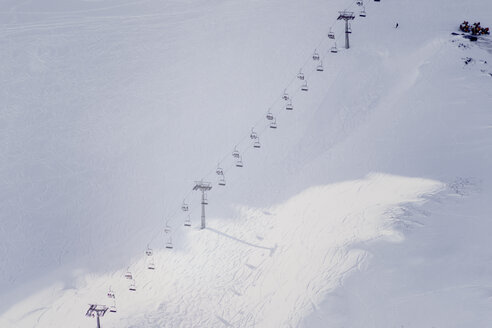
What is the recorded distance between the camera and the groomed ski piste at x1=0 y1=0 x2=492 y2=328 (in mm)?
59250

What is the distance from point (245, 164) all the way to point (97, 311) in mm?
16547

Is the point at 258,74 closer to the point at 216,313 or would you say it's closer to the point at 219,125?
the point at 219,125

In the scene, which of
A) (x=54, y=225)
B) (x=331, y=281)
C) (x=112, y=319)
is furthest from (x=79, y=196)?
(x=331, y=281)

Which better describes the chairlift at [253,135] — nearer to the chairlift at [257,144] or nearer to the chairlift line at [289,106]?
the chairlift at [257,144]

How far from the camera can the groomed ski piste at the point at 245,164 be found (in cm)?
5925

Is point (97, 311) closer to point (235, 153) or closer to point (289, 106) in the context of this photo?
point (235, 153)

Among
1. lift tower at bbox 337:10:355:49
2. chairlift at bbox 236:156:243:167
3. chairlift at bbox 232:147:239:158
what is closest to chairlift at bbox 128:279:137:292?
chairlift at bbox 236:156:243:167

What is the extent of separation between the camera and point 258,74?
271ft

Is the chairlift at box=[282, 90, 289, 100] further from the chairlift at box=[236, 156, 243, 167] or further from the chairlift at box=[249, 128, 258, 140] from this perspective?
the chairlift at box=[236, 156, 243, 167]

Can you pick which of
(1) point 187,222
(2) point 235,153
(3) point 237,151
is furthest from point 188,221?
(3) point 237,151

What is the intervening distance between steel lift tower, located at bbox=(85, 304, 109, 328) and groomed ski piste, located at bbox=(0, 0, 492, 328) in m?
0.69

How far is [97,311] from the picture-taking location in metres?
61.1

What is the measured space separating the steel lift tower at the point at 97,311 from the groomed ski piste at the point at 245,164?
688 millimetres

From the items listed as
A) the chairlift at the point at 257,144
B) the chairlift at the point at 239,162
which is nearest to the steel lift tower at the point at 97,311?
Result: the chairlift at the point at 239,162
